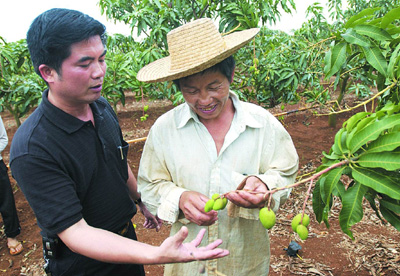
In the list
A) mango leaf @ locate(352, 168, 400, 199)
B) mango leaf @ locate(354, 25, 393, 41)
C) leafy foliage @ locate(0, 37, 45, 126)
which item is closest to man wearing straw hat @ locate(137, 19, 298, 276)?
mango leaf @ locate(352, 168, 400, 199)

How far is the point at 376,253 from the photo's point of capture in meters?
2.51

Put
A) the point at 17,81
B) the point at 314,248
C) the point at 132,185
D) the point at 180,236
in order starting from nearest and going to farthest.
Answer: the point at 180,236
the point at 132,185
the point at 314,248
the point at 17,81

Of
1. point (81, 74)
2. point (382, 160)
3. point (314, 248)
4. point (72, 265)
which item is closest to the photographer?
point (382, 160)

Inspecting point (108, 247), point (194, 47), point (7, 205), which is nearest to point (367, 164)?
point (194, 47)

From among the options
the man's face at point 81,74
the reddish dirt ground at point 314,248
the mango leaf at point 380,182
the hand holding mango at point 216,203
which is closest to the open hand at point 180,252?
the hand holding mango at point 216,203

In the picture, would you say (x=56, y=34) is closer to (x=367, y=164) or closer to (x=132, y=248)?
(x=132, y=248)

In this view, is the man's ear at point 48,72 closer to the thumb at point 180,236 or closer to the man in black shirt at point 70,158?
the man in black shirt at point 70,158

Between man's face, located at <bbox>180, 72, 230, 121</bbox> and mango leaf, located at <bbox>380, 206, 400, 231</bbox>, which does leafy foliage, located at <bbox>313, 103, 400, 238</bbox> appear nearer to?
mango leaf, located at <bbox>380, 206, 400, 231</bbox>

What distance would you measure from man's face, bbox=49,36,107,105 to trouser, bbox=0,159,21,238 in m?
2.11

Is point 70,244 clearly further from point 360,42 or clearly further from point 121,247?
point 360,42

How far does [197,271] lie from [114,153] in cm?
69

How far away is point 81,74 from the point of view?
110 centimetres

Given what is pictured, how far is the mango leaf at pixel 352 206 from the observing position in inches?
37.8

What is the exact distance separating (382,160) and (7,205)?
3155 millimetres
